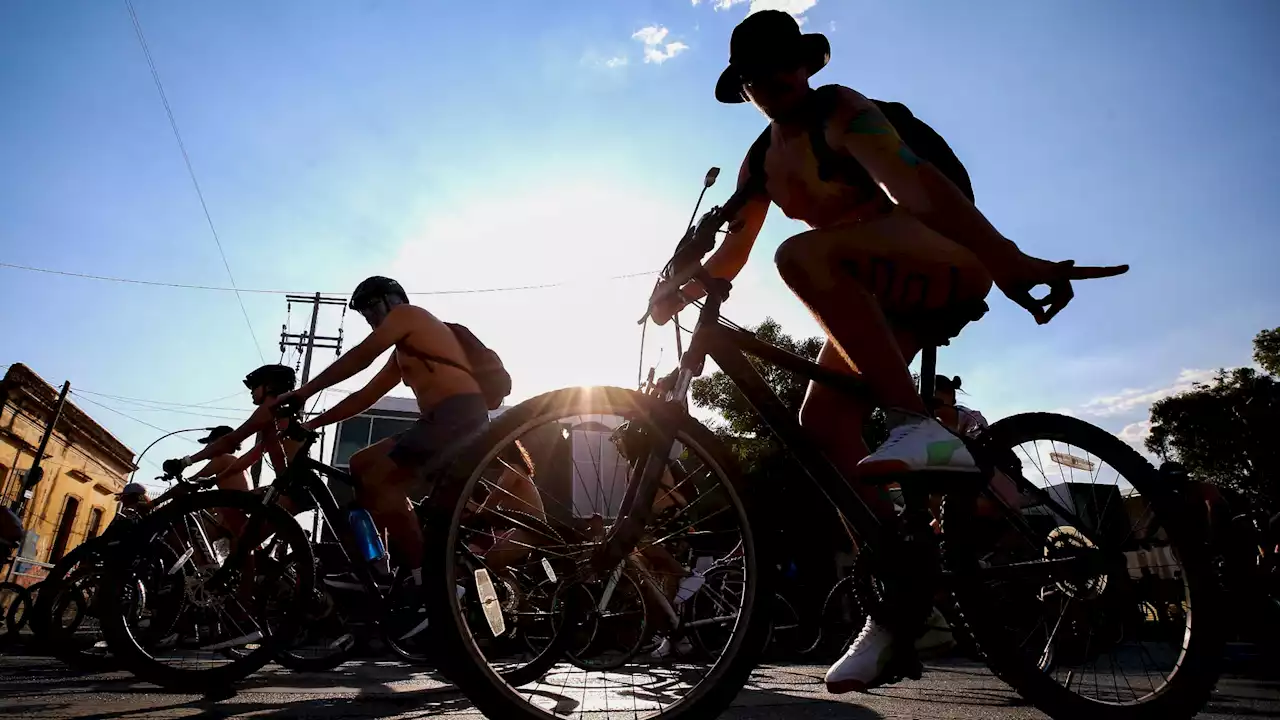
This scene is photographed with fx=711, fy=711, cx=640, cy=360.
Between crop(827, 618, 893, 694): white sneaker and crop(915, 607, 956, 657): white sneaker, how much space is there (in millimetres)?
101

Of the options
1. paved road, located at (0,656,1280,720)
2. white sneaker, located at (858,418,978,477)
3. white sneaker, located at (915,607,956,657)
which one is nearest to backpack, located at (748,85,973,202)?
white sneaker, located at (858,418,978,477)

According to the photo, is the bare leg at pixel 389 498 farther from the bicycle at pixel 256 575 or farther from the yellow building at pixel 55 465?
the yellow building at pixel 55 465

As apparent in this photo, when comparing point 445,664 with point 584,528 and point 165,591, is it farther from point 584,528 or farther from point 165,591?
point 165,591

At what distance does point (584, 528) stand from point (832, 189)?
1.22 m

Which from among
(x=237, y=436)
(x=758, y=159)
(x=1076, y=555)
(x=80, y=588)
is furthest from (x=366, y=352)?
(x=80, y=588)

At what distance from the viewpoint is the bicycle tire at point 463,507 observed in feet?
4.79

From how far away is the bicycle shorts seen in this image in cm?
369

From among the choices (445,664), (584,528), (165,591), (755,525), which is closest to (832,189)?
(755,525)

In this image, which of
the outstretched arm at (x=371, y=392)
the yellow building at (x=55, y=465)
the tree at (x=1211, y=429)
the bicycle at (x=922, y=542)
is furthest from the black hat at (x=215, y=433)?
the tree at (x=1211, y=429)

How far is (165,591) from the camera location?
132 inches

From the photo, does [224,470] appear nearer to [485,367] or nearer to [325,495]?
[325,495]

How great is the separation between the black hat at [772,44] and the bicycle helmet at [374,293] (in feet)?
8.98

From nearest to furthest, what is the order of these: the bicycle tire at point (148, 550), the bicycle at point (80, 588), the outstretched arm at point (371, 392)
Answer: the bicycle tire at point (148, 550) < the bicycle at point (80, 588) < the outstretched arm at point (371, 392)

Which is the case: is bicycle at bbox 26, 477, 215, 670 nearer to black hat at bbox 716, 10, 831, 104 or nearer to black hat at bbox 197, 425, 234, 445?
black hat at bbox 197, 425, 234, 445
